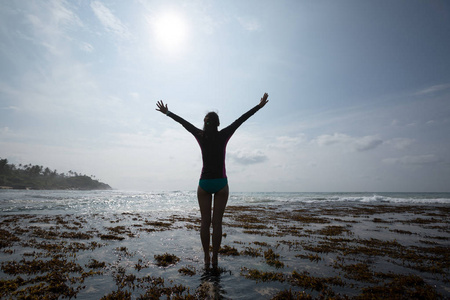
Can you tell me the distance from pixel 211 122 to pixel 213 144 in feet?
1.82

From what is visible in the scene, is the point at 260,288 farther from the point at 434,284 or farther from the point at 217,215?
the point at 434,284

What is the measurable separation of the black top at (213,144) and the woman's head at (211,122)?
154 mm

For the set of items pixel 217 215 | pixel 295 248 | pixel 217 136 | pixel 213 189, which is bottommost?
pixel 295 248

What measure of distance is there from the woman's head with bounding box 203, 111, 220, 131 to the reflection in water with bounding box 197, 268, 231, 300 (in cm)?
329

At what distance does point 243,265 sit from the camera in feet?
18.0

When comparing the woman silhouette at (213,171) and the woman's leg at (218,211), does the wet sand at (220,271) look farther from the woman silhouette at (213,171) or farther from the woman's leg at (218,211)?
the woman silhouette at (213,171)

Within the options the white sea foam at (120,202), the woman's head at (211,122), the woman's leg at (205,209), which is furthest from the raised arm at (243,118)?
the white sea foam at (120,202)

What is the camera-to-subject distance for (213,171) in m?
4.61

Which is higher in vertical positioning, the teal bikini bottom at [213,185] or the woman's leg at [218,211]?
the teal bikini bottom at [213,185]

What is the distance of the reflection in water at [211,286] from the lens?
3.68 meters

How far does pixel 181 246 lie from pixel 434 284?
6838 mm

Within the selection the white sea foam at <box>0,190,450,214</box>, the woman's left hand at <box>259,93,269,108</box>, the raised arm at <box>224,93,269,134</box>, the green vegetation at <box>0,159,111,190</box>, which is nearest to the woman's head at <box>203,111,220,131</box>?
the raised arm at <box>224,93,269,134</box>

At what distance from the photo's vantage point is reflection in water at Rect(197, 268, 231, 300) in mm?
3676

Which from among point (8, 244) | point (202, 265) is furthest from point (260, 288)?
point (8, 244)
